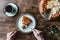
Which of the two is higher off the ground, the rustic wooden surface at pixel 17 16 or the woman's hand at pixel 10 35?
the rustic wooden surface at pixel 17 16

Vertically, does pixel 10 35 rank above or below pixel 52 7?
below

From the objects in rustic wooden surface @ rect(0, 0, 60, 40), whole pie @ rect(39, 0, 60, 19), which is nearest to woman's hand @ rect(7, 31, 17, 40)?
rustic wooden surface @ rect(0, 0, 60, 40)

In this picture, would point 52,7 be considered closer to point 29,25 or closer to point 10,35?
point 29,25

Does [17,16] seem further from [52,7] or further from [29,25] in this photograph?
[52,7]

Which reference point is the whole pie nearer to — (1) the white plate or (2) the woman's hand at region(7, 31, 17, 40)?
(1) the white plate

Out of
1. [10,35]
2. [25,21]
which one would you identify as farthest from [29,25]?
[10,35]

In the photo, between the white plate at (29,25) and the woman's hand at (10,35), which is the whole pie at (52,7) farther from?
the woman's hand at (10,35)

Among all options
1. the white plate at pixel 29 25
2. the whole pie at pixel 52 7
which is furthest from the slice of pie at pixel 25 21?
the whole pie at pixel 52 7

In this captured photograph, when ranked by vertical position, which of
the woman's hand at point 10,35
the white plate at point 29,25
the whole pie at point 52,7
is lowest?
the woman's hand at point 10,35

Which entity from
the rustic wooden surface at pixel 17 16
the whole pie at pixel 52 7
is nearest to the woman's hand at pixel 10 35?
the rustic wooden surface at pixel 17 16
